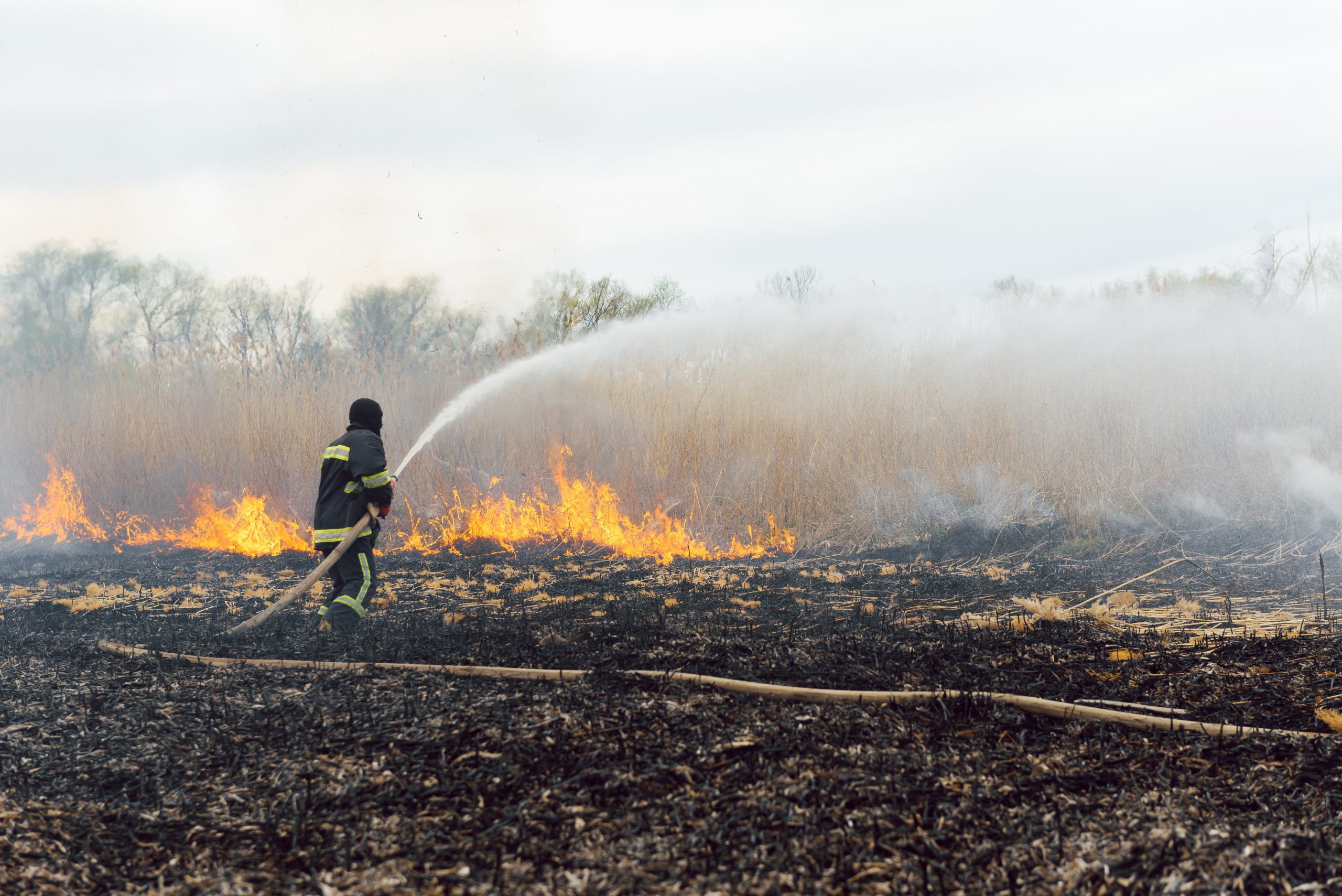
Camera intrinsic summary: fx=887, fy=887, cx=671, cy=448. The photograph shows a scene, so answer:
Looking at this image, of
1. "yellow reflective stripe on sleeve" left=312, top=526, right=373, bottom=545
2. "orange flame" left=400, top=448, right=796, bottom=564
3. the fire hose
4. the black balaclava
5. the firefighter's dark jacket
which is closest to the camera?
the fire hose

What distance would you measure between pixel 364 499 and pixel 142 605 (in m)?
2.51

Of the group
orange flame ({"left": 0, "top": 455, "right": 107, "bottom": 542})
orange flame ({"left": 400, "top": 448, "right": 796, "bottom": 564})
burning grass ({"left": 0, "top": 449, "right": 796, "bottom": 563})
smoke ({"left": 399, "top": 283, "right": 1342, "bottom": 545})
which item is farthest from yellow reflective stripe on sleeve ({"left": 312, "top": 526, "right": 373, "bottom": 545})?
orange flame ({"left": 0, "top": 455, "right": 107, "bottom": 542})

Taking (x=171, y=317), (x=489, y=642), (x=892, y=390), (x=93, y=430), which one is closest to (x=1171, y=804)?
(x=489, y=642)

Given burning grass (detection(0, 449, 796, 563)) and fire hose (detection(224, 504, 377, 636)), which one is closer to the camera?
fire hose (detection(224, 504, 377, 636))

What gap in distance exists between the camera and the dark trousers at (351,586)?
5836 mm

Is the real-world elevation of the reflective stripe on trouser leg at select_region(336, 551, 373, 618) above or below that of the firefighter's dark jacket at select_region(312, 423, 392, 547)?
below

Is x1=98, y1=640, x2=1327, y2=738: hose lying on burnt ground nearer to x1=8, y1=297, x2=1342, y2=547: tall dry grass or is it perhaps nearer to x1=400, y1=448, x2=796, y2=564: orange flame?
x1=400, y1=448, x2=796, y2=564: orange flame

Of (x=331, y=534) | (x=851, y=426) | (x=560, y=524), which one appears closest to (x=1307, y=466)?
(x=851, y=426)

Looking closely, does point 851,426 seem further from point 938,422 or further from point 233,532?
point 233,532

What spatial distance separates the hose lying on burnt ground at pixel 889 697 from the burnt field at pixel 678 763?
0.04 m

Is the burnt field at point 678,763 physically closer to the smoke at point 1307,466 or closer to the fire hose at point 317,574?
the fire hose at point 317,574

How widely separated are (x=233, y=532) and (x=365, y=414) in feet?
18.6

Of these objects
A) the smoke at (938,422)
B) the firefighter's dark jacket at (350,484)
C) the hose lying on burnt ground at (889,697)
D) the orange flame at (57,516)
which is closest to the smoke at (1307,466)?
the smoke at (938,422)

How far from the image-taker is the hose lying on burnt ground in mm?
3434
